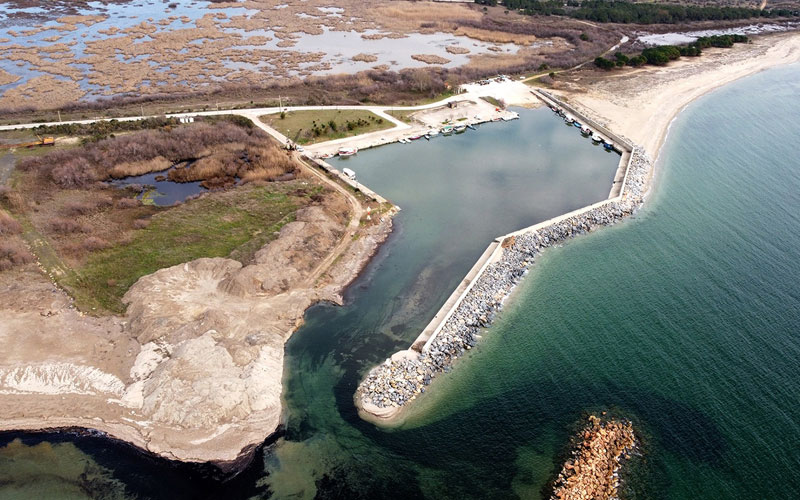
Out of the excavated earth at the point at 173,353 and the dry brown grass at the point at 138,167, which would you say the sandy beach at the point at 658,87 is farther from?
the dry brown grass at the point at 138,167

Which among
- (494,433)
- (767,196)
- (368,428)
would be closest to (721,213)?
(767,196)

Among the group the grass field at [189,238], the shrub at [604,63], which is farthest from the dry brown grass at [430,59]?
the grass field at [189,238]

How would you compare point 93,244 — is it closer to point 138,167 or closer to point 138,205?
point 138,205

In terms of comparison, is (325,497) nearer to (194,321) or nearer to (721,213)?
(194,321)

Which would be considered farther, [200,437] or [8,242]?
[8,242]

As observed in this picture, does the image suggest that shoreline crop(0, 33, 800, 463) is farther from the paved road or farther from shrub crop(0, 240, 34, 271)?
the paved road

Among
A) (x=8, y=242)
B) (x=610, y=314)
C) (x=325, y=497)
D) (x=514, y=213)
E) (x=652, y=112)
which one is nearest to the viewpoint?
(x=325, y=497)

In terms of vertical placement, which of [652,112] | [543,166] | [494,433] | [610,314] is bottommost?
[494,433]
